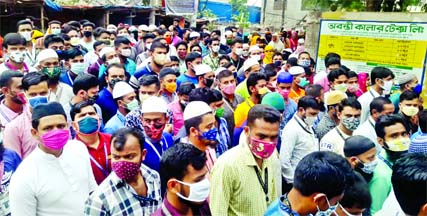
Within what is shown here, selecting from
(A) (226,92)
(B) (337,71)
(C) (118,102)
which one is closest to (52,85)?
(C) (118,102)

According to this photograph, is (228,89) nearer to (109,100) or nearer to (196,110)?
(109,100)

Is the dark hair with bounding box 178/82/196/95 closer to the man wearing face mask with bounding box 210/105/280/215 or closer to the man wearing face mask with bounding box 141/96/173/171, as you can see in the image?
the man wearing face mask with bounding box 141/96/173/171

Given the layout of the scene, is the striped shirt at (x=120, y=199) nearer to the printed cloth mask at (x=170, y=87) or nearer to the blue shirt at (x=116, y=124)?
Answer: the blue shirt at (x=116, y=124)

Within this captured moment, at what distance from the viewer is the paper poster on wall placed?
806 centimetres

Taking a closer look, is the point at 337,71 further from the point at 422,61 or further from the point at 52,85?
the point at 52,85

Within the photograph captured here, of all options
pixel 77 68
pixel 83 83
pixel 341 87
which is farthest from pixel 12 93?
pixel 341 87

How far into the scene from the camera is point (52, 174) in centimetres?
300

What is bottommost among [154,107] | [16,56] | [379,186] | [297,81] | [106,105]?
[379,186]

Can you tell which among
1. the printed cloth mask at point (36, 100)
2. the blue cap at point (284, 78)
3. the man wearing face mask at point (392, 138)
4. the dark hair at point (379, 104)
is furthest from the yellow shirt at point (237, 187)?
the blue cap at point (284, 78)

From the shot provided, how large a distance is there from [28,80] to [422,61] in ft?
21.9

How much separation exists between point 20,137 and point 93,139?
70 cm

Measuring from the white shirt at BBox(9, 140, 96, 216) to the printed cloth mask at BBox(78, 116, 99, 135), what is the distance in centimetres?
39

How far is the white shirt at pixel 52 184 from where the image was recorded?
9.30 feet

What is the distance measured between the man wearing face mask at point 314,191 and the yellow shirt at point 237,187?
0.61 m
